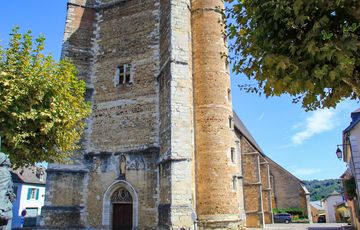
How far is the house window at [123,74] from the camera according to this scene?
64.1ft

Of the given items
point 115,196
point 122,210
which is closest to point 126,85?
point 115,196

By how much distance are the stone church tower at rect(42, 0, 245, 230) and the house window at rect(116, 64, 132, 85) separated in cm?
7

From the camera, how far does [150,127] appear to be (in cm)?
1780

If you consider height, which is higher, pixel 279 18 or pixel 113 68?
pixel 113 68

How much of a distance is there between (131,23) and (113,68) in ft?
10.2

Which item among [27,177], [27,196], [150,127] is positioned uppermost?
[150,127]

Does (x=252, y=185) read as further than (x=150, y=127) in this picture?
Yes

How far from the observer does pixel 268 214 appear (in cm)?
3098

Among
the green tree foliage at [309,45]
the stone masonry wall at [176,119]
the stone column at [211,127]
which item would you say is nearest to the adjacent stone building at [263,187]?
the stone column at [211,127]

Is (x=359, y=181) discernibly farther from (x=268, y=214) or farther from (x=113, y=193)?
(x=268, y=214)

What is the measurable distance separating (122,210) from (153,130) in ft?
15.4

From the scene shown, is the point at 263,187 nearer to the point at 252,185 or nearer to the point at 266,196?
the point at 266,196

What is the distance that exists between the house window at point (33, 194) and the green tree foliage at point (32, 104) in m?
24.5

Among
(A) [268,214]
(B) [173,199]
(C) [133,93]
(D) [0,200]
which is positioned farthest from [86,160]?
(A) [268,214]
